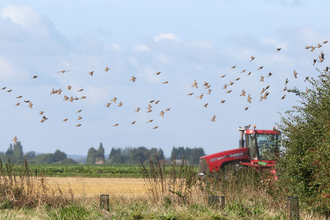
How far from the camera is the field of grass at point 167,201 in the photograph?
28.5 ft

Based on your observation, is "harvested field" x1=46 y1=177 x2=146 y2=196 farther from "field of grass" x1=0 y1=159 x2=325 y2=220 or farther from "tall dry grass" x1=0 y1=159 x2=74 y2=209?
"field of grass" x1=0 y1=159 x2=325 y2=220

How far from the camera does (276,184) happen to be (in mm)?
11438

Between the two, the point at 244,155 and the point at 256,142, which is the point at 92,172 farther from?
the point at 256,142

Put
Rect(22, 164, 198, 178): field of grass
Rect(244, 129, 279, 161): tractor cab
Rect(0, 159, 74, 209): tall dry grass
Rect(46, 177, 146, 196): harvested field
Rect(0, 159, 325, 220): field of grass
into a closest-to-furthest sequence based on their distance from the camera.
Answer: Rect(0, 159, 325, 220): field of grass → Rect(0, 159, 74, 209): tall dry grass → Rect(46, 177, 146, 196): harvested field → Rect(244, 129, 279, 161): tractor cab → Rect(22, 164, 198, 178): field of grass

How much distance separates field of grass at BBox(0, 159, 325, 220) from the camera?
869cm

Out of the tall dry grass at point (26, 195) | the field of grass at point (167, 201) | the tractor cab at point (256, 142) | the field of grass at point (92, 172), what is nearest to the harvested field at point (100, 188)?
the tall dry grass at point (26, 195)

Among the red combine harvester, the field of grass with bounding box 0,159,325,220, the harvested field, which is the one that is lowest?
the harvested field

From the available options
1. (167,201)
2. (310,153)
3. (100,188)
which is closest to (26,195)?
(167,201)

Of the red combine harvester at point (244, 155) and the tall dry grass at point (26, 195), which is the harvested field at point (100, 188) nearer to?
the tall dry grass at point (26, 195)

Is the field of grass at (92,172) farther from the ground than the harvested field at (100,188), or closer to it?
farther from the ground

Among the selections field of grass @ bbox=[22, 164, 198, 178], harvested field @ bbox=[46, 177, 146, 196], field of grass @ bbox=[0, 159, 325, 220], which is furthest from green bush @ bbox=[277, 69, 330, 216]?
field of grass @ bbox=[22, 164, 198, 178]

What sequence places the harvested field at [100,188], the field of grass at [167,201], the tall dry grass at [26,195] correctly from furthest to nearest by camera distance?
the harvested field at [100,188], the tall dry grass at [26,195], the field of grass at [167,201]

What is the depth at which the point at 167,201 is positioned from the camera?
9.84m

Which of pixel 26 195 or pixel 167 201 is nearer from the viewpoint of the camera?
pixel 167 201
